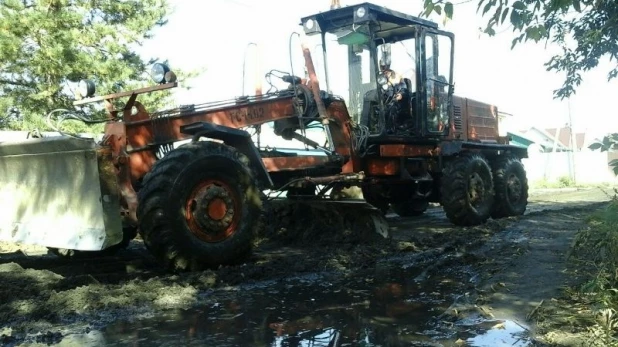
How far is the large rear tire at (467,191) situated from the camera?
10250mm

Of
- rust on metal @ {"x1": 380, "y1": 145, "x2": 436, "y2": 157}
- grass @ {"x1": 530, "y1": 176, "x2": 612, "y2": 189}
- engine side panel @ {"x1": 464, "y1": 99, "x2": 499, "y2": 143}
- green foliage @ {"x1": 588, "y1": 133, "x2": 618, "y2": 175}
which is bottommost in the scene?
grass @ {"x1": 530, "y1": 176, "x2": 612, "y2": 189}

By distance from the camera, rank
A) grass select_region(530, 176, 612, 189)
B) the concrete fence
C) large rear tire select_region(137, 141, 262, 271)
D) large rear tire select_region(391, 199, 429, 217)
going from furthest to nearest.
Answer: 1. the concrete fence
2. grass select_region(530, 176, 612, 189)
3. large rear tire select_region(391, 199, 429, 217)
4. large rear tire select_region(137, 141, 262, 271)

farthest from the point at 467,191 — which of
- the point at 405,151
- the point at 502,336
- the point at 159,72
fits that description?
the point at 502,336

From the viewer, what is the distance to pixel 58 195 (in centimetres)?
648

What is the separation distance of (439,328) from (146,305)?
2.42 metres

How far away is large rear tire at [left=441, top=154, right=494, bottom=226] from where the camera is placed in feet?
33.6

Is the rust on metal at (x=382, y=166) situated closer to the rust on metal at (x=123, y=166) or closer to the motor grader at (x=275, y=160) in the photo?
the motor grader at (x=275, y=160)

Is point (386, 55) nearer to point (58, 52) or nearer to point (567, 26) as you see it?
point (567, 26)

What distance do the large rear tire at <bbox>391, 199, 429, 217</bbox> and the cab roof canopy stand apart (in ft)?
13.3

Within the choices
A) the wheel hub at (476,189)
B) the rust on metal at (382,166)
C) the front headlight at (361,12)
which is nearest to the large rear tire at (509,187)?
the wheel hub at (476,189)

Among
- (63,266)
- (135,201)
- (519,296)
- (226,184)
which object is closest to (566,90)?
(519,296)

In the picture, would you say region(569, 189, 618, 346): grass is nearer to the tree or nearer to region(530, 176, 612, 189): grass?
the tree

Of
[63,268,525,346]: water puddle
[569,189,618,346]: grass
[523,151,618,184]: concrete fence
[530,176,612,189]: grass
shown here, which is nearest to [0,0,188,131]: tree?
[63,268,525,346]: water puddle

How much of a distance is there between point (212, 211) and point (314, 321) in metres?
2.11
